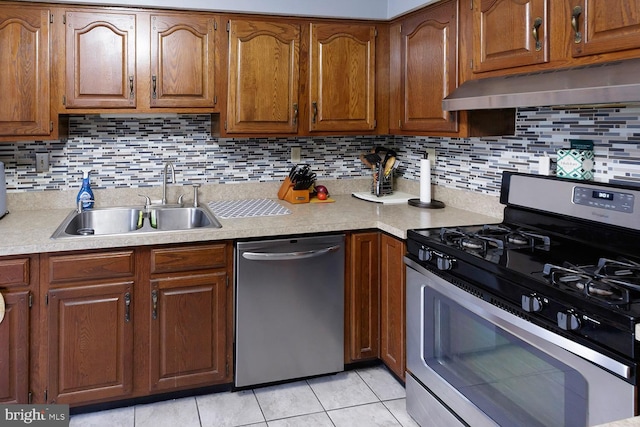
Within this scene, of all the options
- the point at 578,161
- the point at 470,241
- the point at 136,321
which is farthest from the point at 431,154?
the point at 136,321

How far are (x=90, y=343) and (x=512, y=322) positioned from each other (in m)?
1.78

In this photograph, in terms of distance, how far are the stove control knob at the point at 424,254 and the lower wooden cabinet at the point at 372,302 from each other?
13.0 inches

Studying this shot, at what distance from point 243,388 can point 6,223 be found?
1.40 metres

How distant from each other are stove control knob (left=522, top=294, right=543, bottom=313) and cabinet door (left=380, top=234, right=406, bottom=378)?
0.87 meters

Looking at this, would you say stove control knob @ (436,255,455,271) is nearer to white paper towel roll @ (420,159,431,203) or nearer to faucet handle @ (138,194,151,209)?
white paper towel roll @ (420,159,431,203)

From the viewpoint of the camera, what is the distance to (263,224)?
2.58 meters

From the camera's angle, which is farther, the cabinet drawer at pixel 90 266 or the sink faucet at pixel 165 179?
the sink faucet at pixel 165 179

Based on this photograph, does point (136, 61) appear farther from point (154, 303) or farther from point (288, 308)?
point (288, 308)

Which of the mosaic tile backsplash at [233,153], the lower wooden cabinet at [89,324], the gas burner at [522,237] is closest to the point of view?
the gas burner at [522,237]

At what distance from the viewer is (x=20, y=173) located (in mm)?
2869

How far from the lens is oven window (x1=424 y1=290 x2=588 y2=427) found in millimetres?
1544

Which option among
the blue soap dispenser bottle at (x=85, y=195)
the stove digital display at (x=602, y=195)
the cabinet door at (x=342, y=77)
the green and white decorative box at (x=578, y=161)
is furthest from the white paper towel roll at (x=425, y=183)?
the blue soap dispenser bottle at (x=85, y=195)

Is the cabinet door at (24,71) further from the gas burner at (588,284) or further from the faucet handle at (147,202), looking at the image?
the gas burner at (588,284)

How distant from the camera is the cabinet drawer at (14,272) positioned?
2.20 meters
